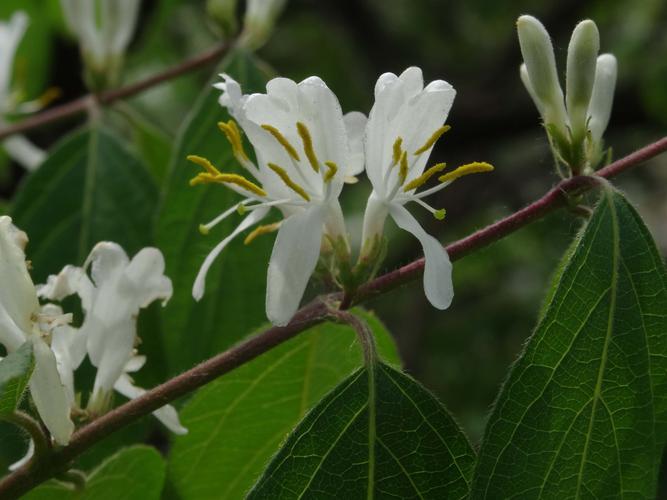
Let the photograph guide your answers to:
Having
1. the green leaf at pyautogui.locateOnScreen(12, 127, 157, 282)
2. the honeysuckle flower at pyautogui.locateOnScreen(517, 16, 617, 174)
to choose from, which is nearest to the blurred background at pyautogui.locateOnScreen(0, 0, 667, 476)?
the green leaf at pyautogui.locateOnScreen(12, 127, 157, 282)

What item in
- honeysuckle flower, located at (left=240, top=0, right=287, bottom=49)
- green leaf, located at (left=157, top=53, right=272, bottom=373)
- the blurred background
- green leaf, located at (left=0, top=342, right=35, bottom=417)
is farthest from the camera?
the blurred background

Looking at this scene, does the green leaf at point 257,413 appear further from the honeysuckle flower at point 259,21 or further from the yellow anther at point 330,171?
the honeysuckle flower at point 259,21

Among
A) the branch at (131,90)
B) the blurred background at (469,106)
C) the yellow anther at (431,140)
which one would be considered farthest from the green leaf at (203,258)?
the blurred background at (469,106)

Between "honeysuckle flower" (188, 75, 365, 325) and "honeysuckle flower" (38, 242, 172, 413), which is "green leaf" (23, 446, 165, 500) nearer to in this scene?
"honeysuckle flower" (38, 242, 172, 413)

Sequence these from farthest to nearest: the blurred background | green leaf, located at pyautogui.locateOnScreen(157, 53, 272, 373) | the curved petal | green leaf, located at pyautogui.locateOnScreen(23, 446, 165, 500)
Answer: the blurred background
green leaf, located at pyautogui.locateOnScreen(157, 53, 272, 373)
green leaf, located at pyautogui.locateOnScreen(23, 446, 165, 500)
the curved petal

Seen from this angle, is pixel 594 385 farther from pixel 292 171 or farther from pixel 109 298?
pixel 109 298

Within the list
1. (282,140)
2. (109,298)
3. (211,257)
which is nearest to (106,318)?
(109,298)

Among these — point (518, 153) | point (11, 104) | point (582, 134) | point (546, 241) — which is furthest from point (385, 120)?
point (518, 153)
